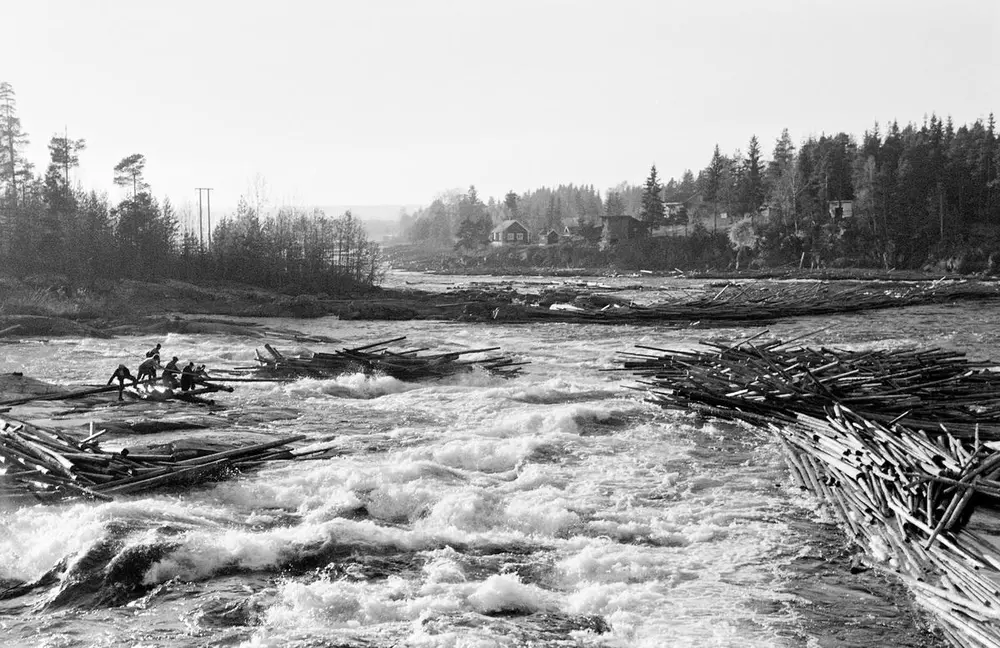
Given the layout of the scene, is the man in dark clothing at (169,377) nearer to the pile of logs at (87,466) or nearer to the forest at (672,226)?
the pile of logs at (87,466)

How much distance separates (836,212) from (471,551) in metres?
96.5

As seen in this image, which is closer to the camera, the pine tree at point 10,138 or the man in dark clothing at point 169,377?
the man in dark clothing at point 169,377

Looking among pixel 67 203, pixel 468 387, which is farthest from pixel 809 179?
pixel 468 387

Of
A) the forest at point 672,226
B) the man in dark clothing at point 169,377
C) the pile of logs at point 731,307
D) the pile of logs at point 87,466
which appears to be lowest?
the pile of logs at point 87,466

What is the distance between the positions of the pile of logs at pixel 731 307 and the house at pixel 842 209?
43.6m

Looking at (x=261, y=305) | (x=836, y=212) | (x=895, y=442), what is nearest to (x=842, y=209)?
(x=836, y=212)

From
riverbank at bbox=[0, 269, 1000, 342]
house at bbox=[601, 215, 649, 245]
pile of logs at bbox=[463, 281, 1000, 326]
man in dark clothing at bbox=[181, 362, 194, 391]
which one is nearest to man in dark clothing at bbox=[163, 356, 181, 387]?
man in dark clothing at bbox=[181, 362, 194, 391]

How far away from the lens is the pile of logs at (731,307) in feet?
132

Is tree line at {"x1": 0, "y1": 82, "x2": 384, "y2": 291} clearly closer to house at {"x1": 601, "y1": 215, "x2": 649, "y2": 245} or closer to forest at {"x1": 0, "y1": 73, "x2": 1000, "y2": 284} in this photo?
forest at {"x1": 0, "y1": 73, "x2": 1000, "y2": 284}

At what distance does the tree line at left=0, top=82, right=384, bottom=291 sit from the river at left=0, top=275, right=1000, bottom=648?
45.5m

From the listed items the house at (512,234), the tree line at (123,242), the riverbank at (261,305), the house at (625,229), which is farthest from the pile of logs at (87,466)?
the house at (512,234)

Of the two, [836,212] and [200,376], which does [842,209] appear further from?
[200,376]

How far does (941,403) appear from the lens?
48.6ft

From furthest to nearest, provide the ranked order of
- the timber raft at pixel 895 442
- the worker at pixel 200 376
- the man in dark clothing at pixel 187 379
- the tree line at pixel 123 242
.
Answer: the tree line at pixel 123 242, the worker at pixel 200 376, the man in dark clothing at pixel 187 379, the timber raft at pixel 895 442
